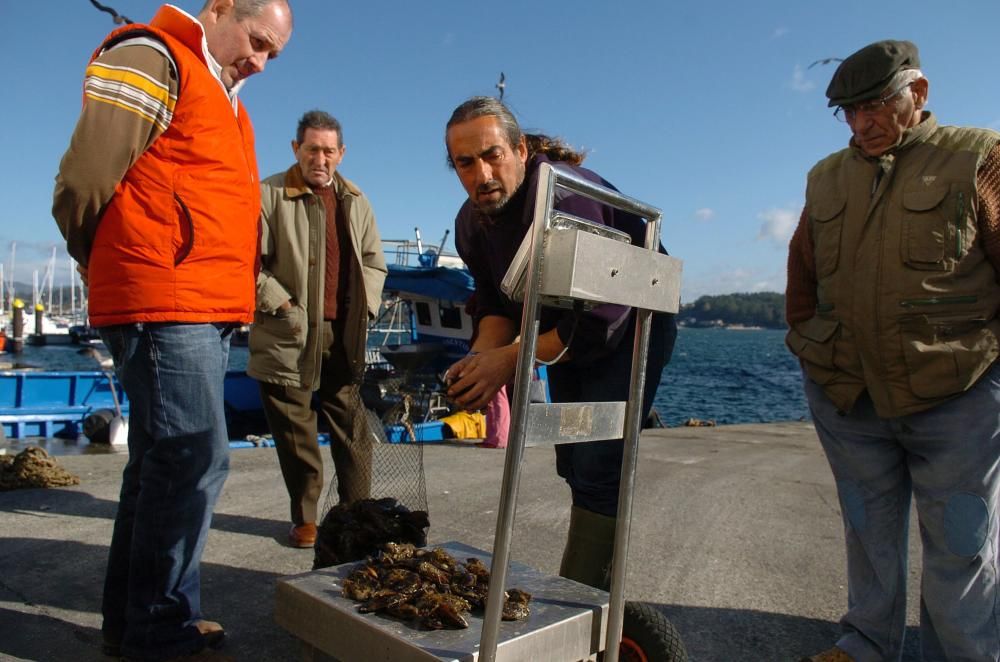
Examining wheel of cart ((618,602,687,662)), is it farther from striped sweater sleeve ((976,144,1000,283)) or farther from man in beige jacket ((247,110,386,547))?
man in beige jacket ((247,110,386,547))

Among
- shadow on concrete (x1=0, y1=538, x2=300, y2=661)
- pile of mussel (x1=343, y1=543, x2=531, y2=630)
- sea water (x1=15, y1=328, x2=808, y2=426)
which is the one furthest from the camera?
sea water (x1=15, y1=328, x2=808, y2=426)

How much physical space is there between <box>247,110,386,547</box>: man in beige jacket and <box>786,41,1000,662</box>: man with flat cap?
8.56ft

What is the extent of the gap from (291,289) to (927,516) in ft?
10.9

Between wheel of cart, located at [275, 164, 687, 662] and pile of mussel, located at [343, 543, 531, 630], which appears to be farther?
pile of mussel, located at [343, 543, 531, 630]

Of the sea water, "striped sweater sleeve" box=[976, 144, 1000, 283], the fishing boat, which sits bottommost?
the sea water

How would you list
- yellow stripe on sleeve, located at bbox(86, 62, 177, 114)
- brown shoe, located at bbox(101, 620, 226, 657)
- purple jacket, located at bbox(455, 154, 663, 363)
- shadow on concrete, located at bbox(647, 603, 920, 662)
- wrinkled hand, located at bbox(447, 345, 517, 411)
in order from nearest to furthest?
wrinkled hand, located at bbox(447, 345, 517, 411) → yellow stripe on sleeve, located at bbox(86, 62, 177, 114) → purple jacket, located at bbox(455, 154, 663, 363) → brown shoe, located at bbox(101, 620, 226, 657) → shadow on concrete, located at bbox(647, 603, 920, 662)

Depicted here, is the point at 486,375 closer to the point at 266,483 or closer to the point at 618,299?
the point at 618,299

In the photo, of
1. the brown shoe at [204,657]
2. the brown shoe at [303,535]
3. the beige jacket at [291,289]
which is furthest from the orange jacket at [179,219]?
the brown shoe at [303,535]

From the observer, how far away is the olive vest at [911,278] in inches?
99.6

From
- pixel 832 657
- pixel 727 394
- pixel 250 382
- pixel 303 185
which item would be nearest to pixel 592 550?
pixel 832 657

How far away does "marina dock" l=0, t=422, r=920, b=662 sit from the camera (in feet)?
9.95

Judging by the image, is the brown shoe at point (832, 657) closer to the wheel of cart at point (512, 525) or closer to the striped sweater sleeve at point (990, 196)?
the wheel of cart at point (512, 525)

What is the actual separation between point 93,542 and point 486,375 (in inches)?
123

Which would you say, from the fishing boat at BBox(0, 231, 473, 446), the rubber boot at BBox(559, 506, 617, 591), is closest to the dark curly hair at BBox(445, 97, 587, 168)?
the rubber boot at BBox(559, 506, 617, 591)
